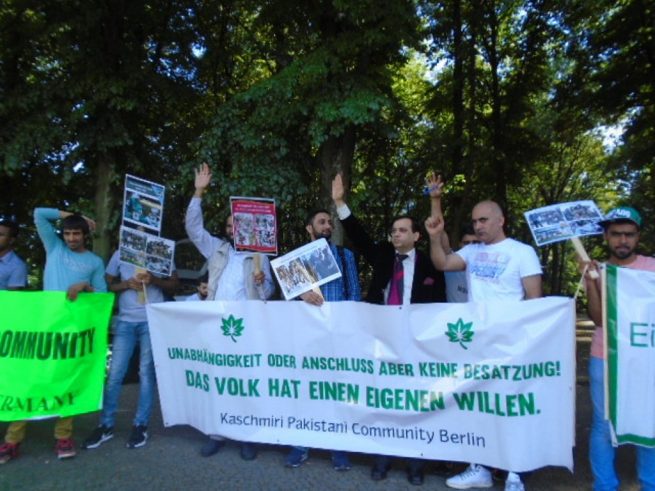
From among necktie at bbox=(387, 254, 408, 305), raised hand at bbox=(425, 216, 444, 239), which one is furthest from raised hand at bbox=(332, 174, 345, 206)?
raised hand at bbox=(425, 216, 444, 239)

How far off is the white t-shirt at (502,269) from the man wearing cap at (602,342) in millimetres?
Answer: 401

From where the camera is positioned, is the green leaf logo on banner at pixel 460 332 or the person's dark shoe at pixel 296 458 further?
the person's dark shoe at pixel 296 458

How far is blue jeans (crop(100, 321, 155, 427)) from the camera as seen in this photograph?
495cm

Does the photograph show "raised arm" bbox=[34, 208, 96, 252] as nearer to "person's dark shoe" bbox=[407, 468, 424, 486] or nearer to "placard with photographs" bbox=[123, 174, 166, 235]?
"placard with photographs" bbox=[123, 174, 166, 235]

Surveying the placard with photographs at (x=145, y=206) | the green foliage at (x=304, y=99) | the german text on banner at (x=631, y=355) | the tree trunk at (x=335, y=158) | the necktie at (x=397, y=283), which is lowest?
the german text on banner at (x=631, y=355)

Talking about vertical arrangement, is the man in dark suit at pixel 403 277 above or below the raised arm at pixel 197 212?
below

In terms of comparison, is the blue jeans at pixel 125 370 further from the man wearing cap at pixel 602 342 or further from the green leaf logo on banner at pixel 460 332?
the man wearing cap at pixel 602 342

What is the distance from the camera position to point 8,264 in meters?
5.10

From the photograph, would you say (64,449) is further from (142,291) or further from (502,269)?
(502,269)

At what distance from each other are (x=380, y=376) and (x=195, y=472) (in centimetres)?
163

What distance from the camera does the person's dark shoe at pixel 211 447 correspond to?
4.68 meters

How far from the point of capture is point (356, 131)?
7.92m

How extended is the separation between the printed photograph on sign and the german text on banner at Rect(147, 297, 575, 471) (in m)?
0.51

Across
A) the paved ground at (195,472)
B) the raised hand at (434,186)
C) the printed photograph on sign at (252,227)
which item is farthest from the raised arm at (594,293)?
the printed photograph on sign at (252,227)
